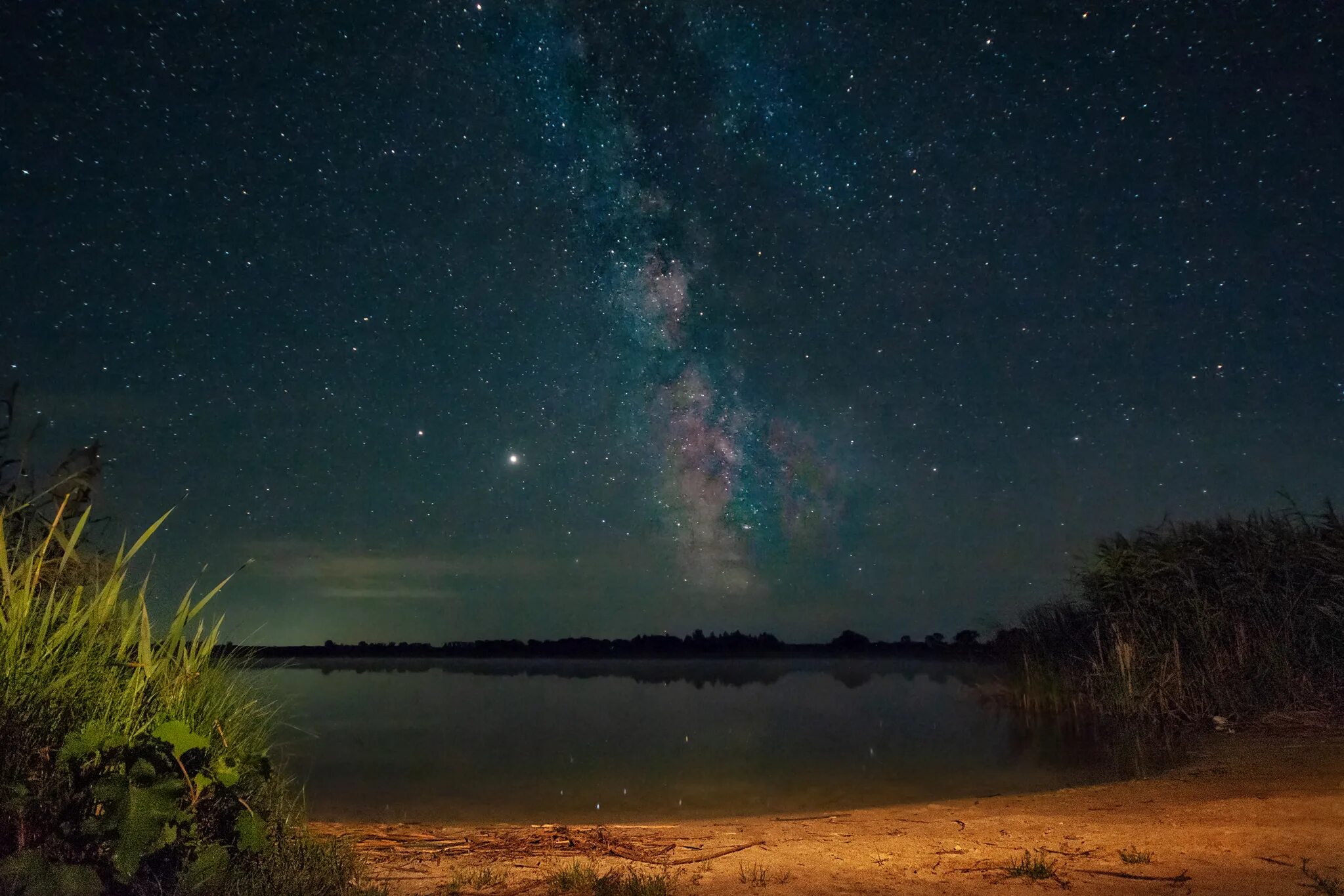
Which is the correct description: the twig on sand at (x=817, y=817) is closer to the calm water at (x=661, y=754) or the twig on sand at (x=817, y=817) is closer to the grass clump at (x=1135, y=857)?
the calm water at (x=661, y=754)

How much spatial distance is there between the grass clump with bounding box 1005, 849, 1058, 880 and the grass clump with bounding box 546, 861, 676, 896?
2270 mm

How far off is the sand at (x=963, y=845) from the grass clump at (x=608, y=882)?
126 mm

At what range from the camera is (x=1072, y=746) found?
1589cm

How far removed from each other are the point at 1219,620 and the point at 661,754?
1078cm

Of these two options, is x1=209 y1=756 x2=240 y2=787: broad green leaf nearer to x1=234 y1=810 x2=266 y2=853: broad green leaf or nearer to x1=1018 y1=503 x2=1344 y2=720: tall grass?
x1=234 y1=810 x2=266 y2=853: broad green leaf

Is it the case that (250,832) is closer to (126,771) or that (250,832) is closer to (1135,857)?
(126,771)

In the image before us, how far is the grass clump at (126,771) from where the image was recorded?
420cm

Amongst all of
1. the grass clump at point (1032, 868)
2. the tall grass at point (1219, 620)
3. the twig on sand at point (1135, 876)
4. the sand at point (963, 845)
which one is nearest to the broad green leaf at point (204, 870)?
the sand at point (963, 845)

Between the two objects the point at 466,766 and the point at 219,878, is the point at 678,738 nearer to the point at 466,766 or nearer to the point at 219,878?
the point at 466,766

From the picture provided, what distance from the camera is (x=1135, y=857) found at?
247 inches

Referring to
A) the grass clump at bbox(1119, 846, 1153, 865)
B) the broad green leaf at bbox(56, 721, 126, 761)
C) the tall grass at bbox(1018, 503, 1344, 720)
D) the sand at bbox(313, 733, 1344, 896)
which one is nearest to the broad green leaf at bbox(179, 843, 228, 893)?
the broad green leaf at bbox(56, 721, 126, 761)

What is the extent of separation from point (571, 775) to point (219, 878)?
38.4 ft

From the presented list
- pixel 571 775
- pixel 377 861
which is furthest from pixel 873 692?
pixel 377 861

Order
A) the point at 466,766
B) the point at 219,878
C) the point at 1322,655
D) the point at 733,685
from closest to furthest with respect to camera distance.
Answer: the point at 219,878
the point at 1322,655
the point at 466,766
the point at 733,685
